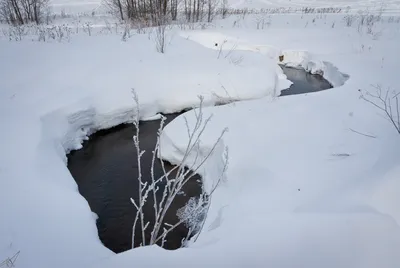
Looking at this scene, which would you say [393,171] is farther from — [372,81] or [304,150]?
[372,81]

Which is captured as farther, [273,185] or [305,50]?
[305,50]

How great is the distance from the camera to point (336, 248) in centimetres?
203

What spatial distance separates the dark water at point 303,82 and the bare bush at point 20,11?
14.2m

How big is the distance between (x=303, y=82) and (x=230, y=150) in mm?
6261

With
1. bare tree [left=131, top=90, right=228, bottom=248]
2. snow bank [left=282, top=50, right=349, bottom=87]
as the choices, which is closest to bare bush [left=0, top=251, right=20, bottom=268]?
bare tree [left=131, top=90, right=228, bottom=248]

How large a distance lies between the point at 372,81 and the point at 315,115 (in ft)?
9.95

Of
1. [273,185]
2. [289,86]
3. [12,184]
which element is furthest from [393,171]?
[289,86]

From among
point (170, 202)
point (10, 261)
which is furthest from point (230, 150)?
point (10, 261)

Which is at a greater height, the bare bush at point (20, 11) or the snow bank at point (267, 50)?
the bare bush at point (20, 11)

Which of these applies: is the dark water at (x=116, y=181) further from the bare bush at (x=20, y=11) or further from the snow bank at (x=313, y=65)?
the bare bush at (x=20, y=11)

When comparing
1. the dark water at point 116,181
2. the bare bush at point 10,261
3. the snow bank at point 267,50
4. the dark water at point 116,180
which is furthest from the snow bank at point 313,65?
the bare bush at point 10,261

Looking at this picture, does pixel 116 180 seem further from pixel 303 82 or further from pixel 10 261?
pixel 303 82

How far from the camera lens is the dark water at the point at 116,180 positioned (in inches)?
162

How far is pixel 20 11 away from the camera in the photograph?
689 inches
